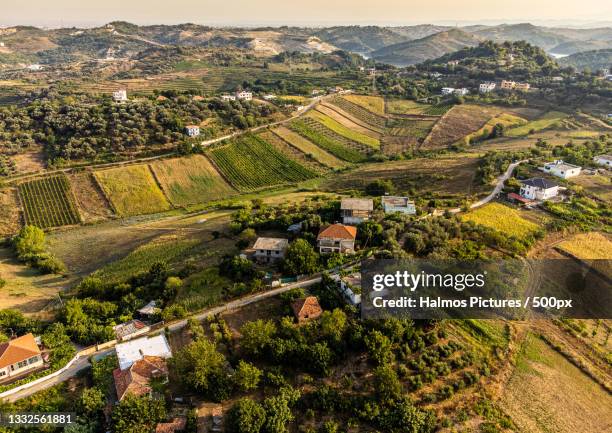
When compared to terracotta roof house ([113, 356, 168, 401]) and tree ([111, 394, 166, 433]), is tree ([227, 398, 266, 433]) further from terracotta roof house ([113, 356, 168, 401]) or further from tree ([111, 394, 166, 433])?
terracotta roof house ([113, 356, 168, 401])

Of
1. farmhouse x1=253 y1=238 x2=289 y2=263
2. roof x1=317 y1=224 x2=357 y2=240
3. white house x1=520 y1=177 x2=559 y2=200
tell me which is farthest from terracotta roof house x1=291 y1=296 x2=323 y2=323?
white house x1=520 y1=177 x2=559 y2=200

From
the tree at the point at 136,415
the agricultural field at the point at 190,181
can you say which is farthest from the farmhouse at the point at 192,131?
the tree at the point at 136,415

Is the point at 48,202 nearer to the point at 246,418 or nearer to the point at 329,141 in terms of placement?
the point at 329,141

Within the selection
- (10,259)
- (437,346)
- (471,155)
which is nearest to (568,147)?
(471,155)

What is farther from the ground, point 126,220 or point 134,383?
point 134,383

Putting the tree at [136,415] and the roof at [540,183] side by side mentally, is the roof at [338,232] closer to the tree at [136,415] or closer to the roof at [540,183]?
the tree at [136,415]

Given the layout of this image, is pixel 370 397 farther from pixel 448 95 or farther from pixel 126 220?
pixel 448 95
